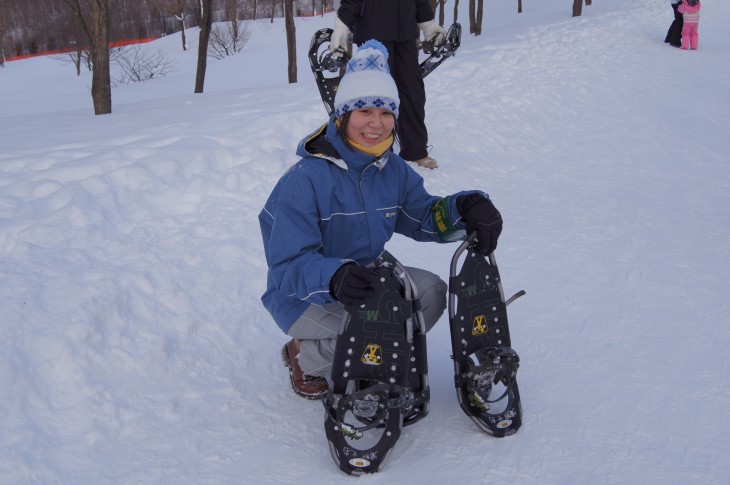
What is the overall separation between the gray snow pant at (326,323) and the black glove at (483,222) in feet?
0.84

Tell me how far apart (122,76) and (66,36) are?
1084 cm

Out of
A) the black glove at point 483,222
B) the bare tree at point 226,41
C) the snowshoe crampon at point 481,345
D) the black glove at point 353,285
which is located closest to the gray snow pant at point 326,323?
the snowshoe crampon at point 481,345

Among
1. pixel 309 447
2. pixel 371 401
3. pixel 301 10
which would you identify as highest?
pixel 301 10

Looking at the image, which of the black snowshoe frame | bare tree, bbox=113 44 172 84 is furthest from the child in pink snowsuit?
bare tree, bbox=113 44 172 84

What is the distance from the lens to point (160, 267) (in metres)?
3.45

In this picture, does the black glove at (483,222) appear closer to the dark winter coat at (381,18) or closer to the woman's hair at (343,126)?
the woman's hair at (343,126)

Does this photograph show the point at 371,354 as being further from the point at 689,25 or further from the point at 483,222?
the point at 689,25

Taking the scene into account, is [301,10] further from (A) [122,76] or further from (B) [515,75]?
(B) [515,75]

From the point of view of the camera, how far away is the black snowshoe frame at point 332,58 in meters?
4.70

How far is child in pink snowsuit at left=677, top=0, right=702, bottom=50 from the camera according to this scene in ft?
33.4

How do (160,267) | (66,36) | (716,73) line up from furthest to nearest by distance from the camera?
1. (66,36)
2. (716,73)
3. (160,267)

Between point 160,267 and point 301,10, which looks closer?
point 160,267

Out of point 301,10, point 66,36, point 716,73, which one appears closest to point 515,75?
point 716,73

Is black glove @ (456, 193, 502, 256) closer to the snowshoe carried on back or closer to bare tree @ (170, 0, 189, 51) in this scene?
the snowshoe carried on back
